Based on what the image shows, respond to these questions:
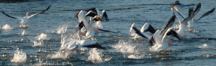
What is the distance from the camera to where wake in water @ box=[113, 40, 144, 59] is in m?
25.2

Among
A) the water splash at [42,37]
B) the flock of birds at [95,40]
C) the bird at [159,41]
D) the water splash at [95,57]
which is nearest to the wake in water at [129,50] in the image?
the flock of birds at [95,40]

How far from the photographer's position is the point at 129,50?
26078 millimetres

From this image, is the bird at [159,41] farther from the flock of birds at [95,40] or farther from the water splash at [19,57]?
the water splash at [19,57]

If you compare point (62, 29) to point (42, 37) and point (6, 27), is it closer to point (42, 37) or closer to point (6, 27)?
point (6, 27)

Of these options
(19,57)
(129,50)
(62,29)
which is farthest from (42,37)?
(19,57)

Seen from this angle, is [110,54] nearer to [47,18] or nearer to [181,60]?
[181,60]

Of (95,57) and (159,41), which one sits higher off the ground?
(159,41)

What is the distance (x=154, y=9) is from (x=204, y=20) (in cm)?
501

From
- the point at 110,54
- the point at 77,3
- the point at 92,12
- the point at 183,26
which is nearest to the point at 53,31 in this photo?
the point at 92,12

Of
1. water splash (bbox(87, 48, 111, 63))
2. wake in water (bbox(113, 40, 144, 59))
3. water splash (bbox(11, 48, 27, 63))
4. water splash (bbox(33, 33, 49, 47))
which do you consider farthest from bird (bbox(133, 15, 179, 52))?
water splash (bbox(33, 33, 49, 47))

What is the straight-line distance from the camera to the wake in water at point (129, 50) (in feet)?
82.7

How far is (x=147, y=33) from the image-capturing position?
91.5 feet

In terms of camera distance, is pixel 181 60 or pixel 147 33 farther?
pixel 147 33

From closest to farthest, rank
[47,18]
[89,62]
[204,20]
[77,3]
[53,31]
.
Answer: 1. [89,62]
2. [53,31]
3. [204,20]
4. [47,18]
5. [77,3]
